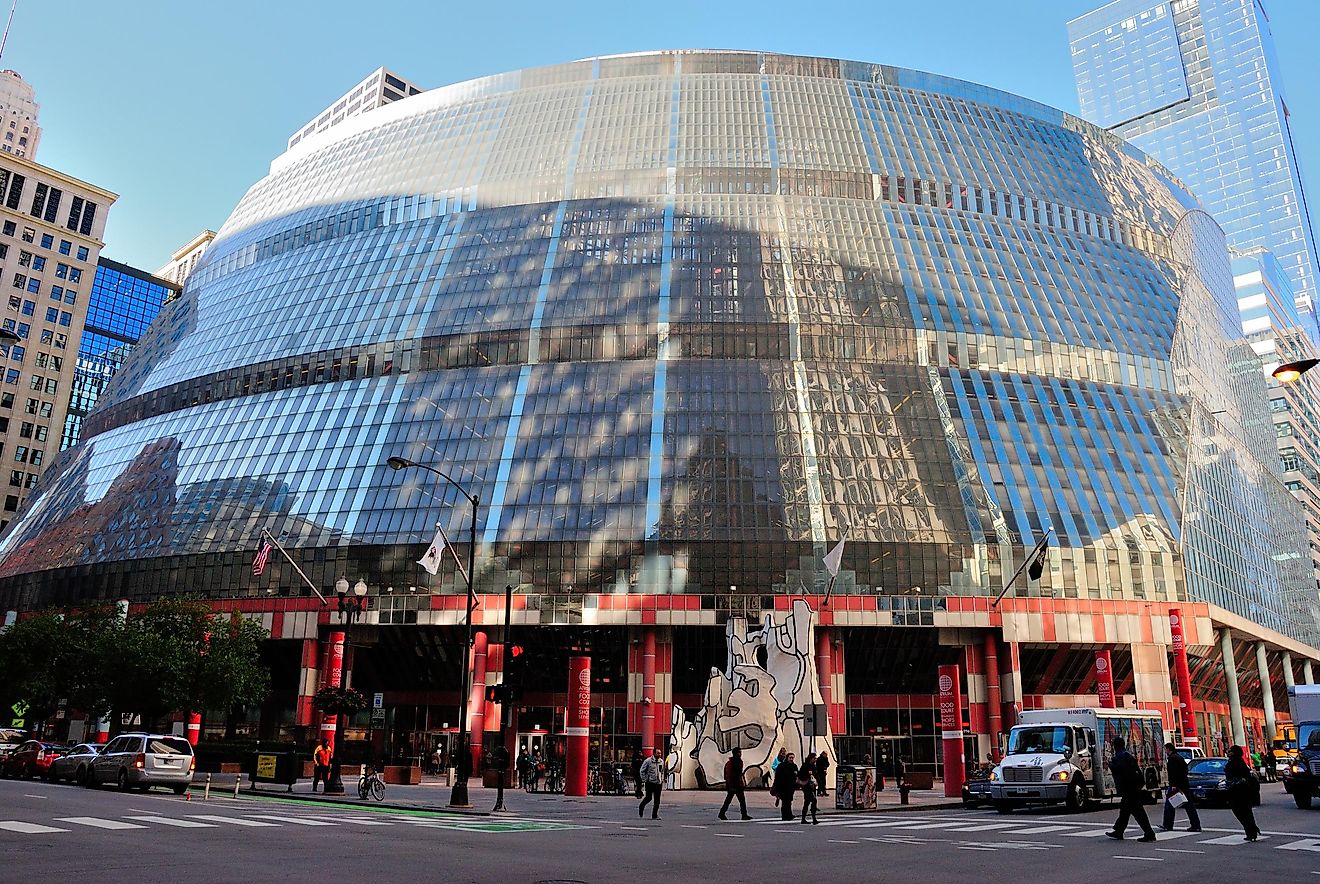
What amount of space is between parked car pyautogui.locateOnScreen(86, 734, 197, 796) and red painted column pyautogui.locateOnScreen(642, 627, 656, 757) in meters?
25.6

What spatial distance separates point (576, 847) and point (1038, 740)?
66.1 ft

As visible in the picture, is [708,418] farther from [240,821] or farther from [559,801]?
[240,821]

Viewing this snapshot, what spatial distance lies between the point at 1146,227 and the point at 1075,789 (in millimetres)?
64516

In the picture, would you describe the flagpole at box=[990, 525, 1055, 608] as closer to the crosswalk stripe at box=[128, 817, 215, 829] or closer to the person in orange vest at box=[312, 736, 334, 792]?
the person in orange vest at box=[312, 736, 334, 792]

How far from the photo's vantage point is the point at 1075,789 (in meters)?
31.8

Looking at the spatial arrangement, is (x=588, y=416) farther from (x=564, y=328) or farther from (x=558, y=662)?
(x=558, y=662)

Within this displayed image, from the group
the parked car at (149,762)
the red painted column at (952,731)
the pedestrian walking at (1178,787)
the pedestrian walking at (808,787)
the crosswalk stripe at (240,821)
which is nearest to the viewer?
the crosswalk stripe at (240,821)

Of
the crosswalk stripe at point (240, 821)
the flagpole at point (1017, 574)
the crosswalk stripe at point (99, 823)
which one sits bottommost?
the crosswalk stripe at point (240, 821)

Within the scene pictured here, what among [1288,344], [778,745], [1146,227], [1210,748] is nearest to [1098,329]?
[1146,227]

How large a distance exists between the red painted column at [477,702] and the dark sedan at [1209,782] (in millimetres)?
35570

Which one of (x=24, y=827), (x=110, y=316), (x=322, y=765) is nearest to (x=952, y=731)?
(x=322, y=765)

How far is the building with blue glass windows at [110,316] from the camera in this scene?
161375mm

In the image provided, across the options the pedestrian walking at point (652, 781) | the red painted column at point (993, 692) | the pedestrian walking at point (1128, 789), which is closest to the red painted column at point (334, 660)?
the pedestrian walking at point (652, 781)

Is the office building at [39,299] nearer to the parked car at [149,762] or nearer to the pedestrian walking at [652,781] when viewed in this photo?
the parked car at [149,762]
